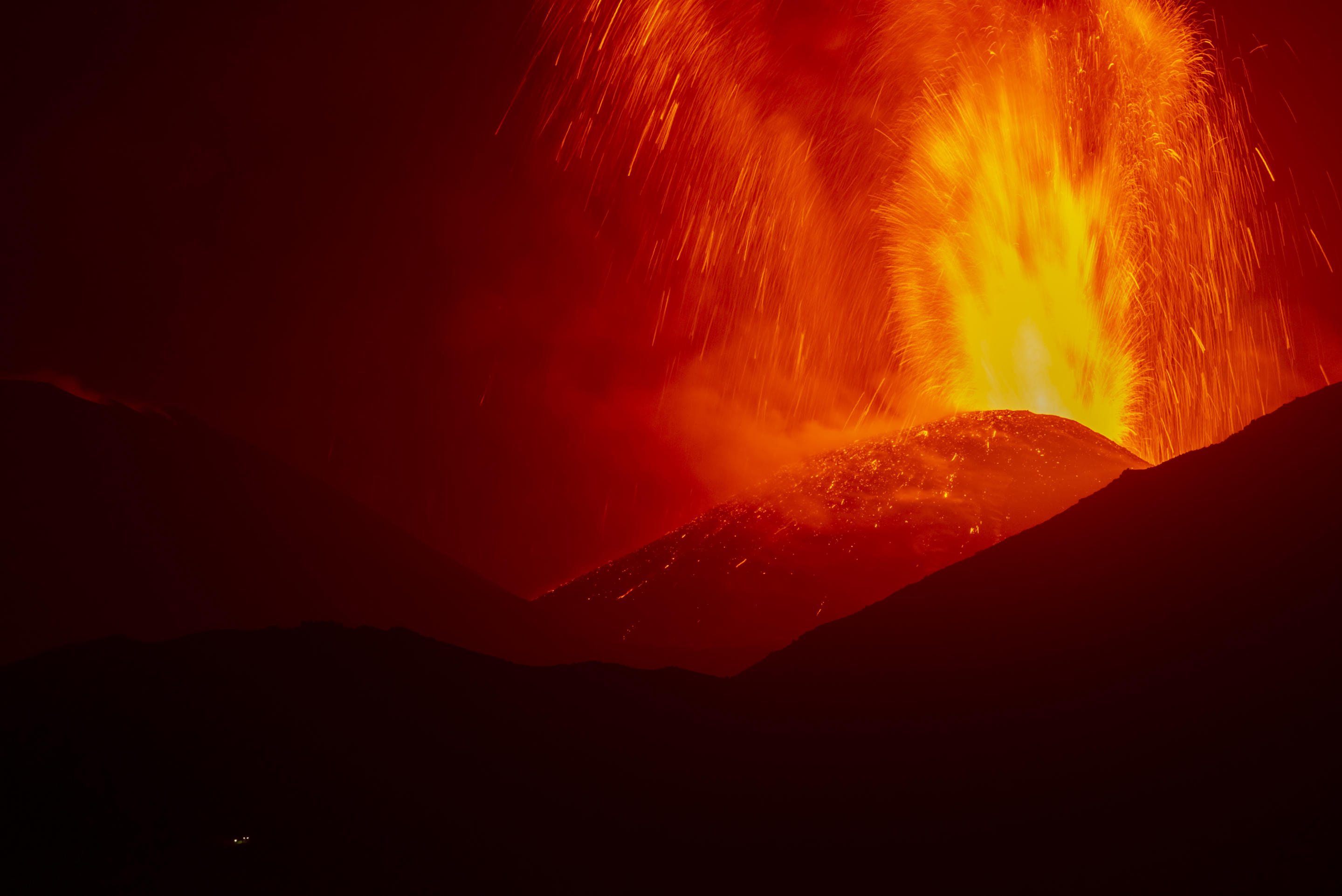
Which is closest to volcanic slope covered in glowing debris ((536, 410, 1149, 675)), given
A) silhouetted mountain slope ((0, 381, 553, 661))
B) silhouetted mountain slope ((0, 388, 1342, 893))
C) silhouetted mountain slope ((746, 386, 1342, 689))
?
silhouetted mountain slope ((0, 381, 553, 661))

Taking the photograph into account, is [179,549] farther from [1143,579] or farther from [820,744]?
[1143,579]

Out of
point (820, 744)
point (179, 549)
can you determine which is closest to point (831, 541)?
point (820, 744)

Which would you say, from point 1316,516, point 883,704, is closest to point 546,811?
point 883,704

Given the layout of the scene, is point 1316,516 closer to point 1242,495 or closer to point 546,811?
point 1242,495

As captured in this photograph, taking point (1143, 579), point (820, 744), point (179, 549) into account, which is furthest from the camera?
point (179, 549)

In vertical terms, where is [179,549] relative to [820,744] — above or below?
above

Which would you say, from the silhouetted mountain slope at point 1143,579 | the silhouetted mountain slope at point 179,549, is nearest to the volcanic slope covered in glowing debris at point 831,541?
the silhouetted mountain slope at point 179,549

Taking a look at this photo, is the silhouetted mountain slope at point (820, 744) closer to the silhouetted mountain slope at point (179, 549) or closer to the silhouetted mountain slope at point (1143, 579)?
the silhouetted mountain slope at point (1143, 579)

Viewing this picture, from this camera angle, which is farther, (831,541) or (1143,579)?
(831,541)
